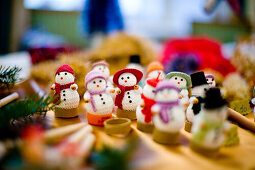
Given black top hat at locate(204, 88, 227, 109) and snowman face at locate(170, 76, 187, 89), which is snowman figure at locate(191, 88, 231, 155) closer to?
black top hat at locate(204, 88, 227, 109)

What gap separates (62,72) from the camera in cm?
77

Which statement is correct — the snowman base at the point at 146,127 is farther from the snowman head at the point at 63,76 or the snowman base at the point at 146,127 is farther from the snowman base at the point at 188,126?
the snowman head at the point at 63,76

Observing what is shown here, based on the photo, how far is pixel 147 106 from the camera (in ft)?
2.23

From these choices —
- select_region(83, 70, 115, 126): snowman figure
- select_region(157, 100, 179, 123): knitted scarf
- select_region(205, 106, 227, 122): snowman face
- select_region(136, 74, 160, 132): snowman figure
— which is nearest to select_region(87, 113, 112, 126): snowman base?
select_region(83, 70, 115, 126): snowman figure

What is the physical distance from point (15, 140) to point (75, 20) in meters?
3.27

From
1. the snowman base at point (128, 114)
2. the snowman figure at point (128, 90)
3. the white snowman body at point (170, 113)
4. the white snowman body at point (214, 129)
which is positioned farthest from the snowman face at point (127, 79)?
the white snowman body at point (214, 129)

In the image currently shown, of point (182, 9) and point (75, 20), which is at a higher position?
point (182, 9)

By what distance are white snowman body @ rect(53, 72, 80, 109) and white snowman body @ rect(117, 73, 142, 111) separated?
16 cm

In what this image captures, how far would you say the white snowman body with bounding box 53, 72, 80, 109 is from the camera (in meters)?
0.76

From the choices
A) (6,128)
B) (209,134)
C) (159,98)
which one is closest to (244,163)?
(209,134)

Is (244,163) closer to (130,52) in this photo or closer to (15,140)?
(15,140)

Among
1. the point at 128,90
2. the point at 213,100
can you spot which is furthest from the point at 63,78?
the point at 213,100

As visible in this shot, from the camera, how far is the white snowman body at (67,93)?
2.51 feet

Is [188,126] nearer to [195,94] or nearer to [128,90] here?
[195,94]
